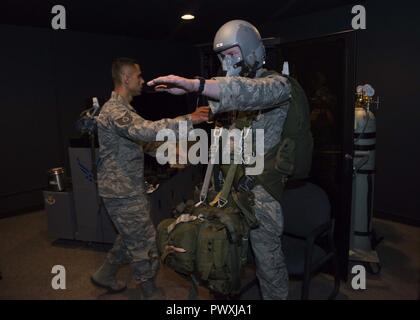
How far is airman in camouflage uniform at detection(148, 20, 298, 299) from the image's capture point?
130cm

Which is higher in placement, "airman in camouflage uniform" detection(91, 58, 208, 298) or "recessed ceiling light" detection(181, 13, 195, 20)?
"recessed ceiling light" detection(181, 13, 195, 20)

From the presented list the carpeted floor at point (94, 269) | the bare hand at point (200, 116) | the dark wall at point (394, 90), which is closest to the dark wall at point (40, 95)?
the carpeted floor at point (94, 269)

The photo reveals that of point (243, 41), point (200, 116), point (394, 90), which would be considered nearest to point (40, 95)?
point (200, 116)

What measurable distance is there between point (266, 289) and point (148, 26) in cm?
395

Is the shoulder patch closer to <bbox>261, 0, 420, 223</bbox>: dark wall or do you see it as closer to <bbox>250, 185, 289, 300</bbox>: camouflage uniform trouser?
<bbox>250, 185, 289, 300</bbox>: camouflage uniform trouser

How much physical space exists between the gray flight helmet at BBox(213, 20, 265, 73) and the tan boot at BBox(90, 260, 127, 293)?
1.85 meters

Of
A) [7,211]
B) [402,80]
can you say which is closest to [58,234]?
[7,211]

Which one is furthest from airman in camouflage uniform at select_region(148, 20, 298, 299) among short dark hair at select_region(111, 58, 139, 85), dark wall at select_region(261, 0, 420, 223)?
dark wall at select_region(261, 0, 420, 223)

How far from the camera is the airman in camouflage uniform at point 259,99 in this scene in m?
1.30

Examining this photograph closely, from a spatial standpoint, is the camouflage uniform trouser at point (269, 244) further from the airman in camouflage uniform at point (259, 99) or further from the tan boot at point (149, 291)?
the tan boot at point (149, 291)

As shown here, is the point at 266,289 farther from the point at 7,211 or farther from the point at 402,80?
the point at 7,211

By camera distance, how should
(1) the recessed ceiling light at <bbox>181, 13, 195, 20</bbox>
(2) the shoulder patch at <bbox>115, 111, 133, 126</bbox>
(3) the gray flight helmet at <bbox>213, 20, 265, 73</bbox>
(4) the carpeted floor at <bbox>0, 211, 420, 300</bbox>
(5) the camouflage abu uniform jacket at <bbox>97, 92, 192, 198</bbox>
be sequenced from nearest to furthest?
(3) the gray flight helmet at <bbox>213, 20, 265, 73</bbox> < (2) the shoulder patch at <bbox>115, 111, 133, 126</bbox> < (5) the camouflage abu uniform jacket at <bbox>97, 92, 192, 198</bbox> < (4) the carpeted floor at <bbox>0, 211, 420, 300</bbox> < (1) the recessed ceiling light at <bbox>181, 13, 195, 20</bbox>

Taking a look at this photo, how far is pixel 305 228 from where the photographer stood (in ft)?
6.77

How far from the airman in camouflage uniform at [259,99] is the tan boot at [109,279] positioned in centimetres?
134
